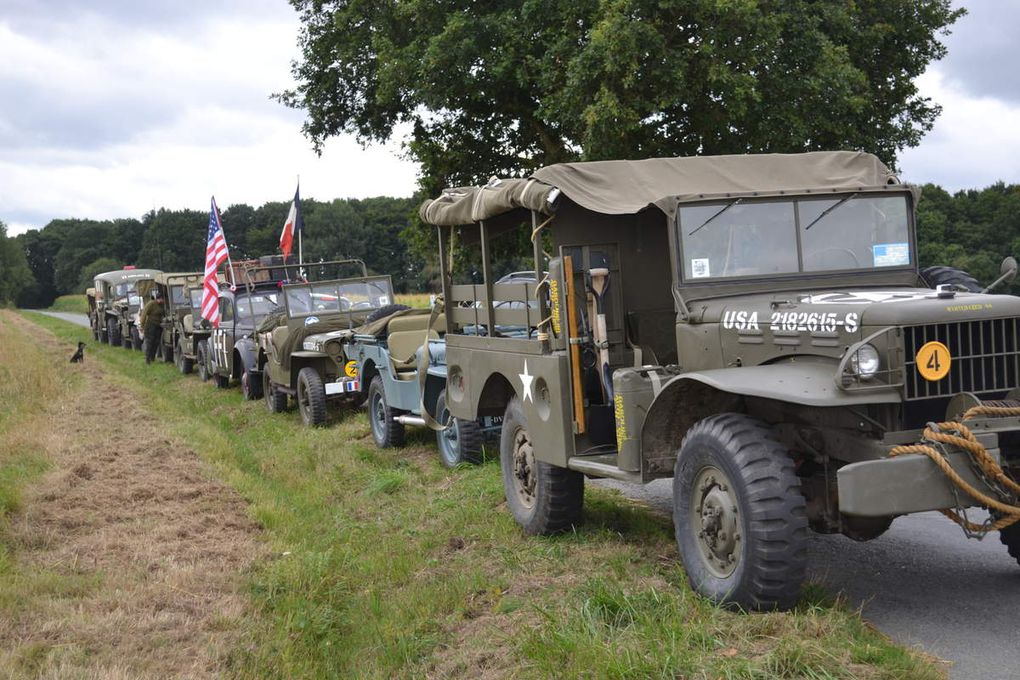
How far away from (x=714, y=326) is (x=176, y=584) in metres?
3.86

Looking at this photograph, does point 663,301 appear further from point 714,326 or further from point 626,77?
point 626,77

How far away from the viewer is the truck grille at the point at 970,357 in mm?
4801

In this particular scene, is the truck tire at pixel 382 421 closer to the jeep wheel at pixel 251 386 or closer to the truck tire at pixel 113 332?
the jeep wheel at pixel 251 386

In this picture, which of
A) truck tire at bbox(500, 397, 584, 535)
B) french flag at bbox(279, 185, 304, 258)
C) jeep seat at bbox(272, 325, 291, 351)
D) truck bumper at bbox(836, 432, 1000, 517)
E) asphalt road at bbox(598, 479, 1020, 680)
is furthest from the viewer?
french flag at bbox(279, 185, 304, 258)

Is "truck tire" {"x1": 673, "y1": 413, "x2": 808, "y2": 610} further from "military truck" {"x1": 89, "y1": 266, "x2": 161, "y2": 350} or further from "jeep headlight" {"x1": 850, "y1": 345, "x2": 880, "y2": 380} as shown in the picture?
"military truck" {"x1": 89, "y1": 266, "x2": 161, "y2": 350}

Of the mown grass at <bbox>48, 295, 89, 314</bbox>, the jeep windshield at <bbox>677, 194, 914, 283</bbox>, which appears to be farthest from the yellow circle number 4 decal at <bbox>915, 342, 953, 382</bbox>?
the mown grass at <bbox>48, 295, 89, 314</bbox>

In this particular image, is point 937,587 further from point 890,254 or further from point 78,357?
point 78,357

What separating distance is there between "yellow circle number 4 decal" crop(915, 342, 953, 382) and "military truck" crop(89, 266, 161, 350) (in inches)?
1066

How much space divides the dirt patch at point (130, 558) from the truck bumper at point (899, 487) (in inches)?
135

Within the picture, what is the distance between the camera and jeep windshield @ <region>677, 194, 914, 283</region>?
6.04 meters

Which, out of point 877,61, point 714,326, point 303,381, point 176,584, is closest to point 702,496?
point 714,326

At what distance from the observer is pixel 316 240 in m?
68.1

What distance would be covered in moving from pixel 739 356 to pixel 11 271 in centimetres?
9398

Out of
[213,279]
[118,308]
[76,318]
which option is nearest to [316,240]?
[76,318]
